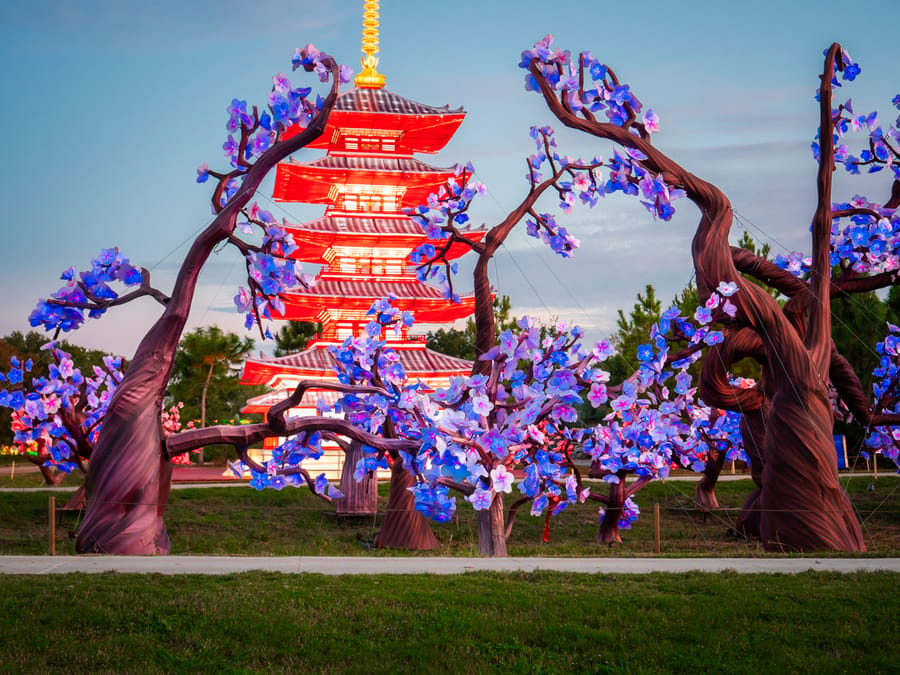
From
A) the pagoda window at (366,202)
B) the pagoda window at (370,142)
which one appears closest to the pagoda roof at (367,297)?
the pagoda window at (366,202)

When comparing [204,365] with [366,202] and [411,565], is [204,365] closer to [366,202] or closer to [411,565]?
[366,202]

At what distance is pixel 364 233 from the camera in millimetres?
27594

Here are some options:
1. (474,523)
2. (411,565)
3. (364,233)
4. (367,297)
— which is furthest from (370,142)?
(411,565)

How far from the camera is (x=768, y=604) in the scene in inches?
310

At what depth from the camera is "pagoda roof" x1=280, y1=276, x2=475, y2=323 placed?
27.3 metres

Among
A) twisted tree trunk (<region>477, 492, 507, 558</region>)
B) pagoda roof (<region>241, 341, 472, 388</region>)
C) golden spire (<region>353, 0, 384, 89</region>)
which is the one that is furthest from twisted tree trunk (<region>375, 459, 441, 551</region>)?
golden spire (<region>353, 0, 384, 89</region>)

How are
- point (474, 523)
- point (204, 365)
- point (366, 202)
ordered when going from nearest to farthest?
point (474, 523)
point (366, 202)
point (204, 365)

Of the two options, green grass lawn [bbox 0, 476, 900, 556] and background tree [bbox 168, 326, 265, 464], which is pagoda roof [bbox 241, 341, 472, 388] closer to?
green grass lawn [bbox 0, 476, 900, 556]

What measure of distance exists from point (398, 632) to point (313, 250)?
76.0 ft

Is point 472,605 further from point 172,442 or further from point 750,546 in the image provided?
point 750,546

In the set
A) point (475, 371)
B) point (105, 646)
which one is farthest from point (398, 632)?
point (475, 371)

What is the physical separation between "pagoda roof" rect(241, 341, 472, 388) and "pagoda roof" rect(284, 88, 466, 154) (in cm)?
630

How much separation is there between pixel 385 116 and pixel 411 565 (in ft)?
64.0

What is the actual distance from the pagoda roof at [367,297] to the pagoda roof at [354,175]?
117 inches
